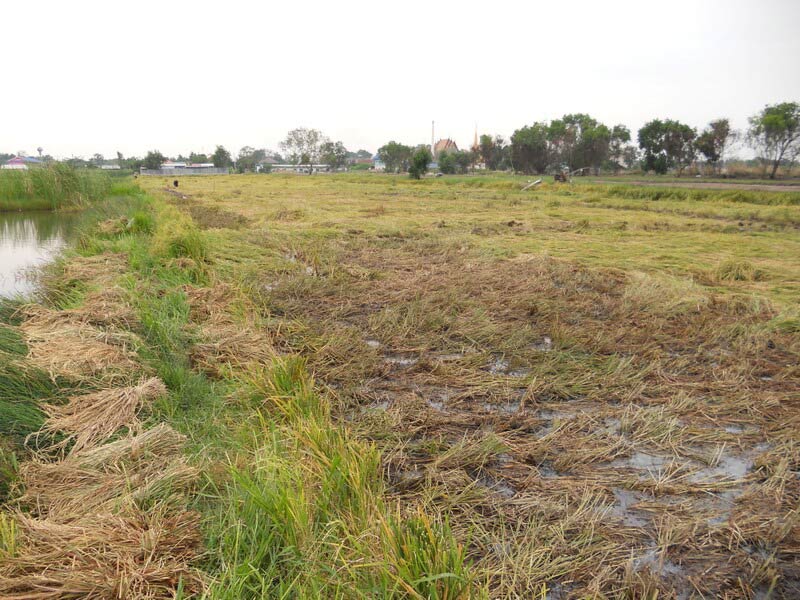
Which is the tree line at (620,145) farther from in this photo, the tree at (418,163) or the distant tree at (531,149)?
the tree at (418,163)

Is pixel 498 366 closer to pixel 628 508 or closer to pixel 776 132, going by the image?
pixel 628 508

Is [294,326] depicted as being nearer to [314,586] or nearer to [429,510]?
[429,510]

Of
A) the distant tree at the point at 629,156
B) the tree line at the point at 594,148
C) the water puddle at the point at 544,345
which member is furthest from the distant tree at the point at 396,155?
the water puddle at the point at 544,345

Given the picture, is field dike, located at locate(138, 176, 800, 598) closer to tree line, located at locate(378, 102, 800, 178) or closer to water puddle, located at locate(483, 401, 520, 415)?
water puddle, located at locate(483, 401, 520, 415)

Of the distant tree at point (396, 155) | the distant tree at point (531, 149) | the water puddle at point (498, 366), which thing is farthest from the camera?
the distant tree at point (396, 155)

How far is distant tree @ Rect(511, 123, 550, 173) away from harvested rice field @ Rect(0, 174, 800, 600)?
40.5 m

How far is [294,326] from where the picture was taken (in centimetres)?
411

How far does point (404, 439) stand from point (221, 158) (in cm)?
7892

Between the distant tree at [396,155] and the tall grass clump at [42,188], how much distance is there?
165ft

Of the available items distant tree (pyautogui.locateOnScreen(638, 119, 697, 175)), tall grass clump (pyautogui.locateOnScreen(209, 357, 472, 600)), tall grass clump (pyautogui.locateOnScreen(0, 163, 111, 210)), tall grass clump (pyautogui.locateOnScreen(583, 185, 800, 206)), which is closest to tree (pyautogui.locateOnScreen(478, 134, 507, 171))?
distant tree (pyautogui.locateOnScreen(638, 119, 697, 175))

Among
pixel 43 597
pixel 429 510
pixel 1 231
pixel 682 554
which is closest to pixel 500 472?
pixel 429 510

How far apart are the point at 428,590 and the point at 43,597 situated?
42.4 inches

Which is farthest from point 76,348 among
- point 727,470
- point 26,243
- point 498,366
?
point 26,243

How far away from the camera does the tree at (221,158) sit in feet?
239
